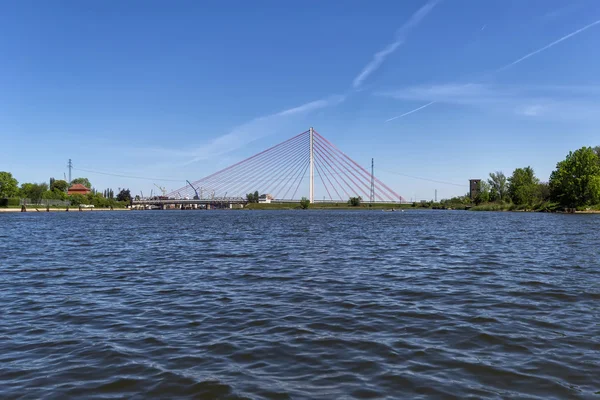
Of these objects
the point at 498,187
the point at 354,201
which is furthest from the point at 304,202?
the point at 498,187

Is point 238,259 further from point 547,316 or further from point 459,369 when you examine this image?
point 459,369

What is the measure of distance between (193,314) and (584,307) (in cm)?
895

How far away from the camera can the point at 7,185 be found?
127188 mm

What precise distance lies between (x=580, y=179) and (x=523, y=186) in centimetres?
3238

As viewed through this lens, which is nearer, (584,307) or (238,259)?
(584,307)

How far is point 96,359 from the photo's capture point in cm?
689

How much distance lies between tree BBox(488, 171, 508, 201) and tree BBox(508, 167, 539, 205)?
242cm

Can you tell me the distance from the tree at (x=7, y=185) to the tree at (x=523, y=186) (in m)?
149

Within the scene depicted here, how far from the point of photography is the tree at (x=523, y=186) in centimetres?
12519

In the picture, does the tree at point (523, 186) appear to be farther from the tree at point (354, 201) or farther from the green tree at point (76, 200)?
the green tree at point (76, 200)

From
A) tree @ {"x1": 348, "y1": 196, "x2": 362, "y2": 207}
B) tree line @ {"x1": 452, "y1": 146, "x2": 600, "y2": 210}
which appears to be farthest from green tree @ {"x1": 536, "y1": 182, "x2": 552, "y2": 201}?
tree @ {"x1": 348, "y1": 196, "x2": 362, "y2": 207}

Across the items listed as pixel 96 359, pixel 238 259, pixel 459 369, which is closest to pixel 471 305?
pixel 459 369

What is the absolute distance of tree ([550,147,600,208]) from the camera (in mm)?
97812

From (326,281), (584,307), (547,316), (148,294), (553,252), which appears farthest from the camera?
(553,252)
